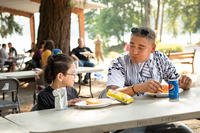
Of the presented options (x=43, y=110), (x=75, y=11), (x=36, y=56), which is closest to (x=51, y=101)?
(x=43, y=110)

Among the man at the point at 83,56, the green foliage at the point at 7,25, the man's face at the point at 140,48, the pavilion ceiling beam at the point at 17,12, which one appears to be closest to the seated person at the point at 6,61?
the man at the point at 83,56

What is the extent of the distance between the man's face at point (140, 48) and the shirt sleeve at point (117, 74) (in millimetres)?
117

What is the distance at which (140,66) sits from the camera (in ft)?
10.3

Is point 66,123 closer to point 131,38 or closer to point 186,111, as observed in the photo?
point 186,111

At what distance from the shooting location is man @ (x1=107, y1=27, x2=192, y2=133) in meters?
3.02

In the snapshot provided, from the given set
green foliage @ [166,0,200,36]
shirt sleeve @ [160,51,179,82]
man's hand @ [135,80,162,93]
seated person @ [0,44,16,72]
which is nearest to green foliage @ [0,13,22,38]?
seated person @ [0,44,16,72]

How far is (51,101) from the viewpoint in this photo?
2.75 m

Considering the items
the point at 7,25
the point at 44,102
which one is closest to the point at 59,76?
the point at 44,102

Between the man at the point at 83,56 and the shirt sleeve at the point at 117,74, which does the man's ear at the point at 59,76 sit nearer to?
the shirt sleeve at the point at 117,74

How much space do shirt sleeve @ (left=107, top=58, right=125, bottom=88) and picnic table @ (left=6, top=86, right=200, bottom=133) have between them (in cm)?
40

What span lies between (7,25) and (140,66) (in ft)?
77.2

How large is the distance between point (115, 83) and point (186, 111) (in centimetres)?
81

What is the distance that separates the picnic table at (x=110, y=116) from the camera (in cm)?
207

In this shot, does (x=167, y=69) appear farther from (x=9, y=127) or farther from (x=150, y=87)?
(x=9, y=127)
